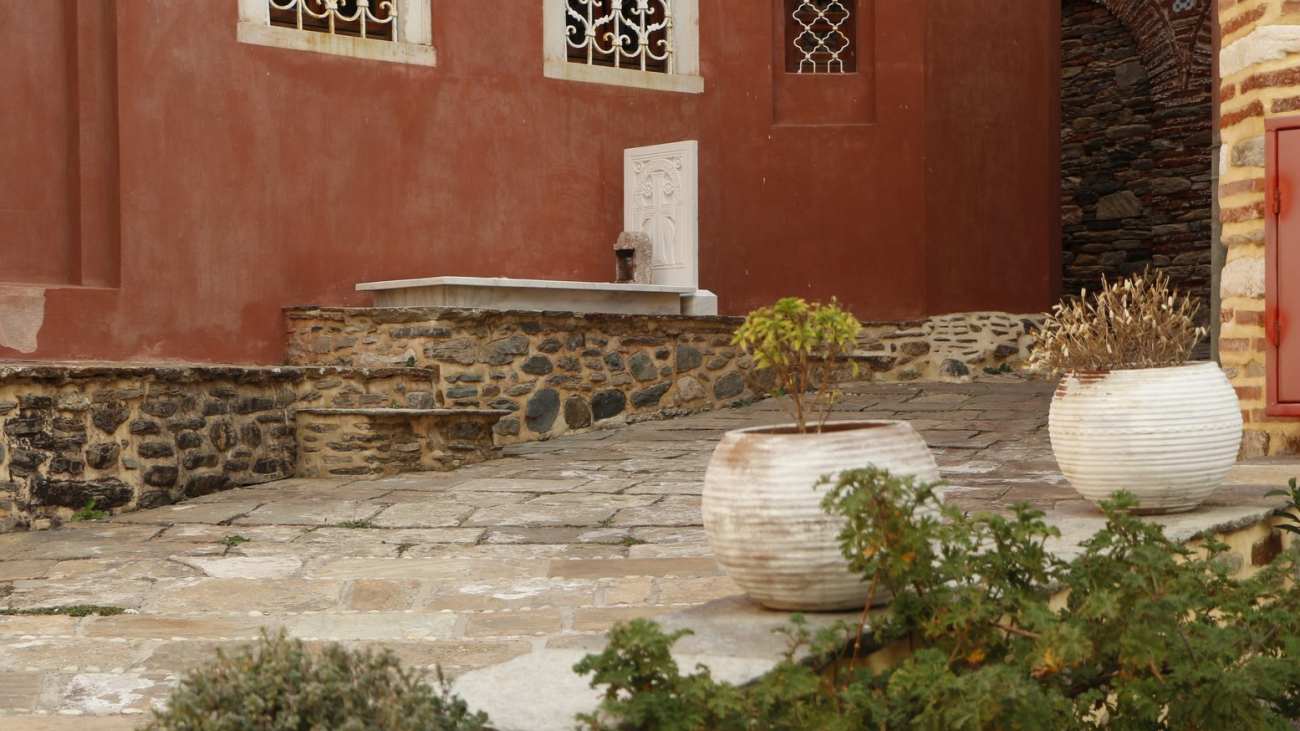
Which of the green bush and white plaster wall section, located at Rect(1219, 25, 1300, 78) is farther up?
white plaster wall section, located at Rect(1219, 25, 1300, 78)

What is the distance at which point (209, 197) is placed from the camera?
847 cm

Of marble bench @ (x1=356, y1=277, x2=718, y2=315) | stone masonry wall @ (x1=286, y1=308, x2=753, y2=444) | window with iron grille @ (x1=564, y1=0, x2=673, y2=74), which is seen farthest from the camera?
window with iron grille @ (x1=564, y1=0, x2=673, y2=74)

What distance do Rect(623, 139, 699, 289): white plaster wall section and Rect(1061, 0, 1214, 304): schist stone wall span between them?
Result: 6202 millimetres

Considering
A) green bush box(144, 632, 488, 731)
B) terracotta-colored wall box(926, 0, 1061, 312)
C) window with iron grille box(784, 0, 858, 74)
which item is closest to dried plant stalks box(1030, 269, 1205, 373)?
green bush box(144, 632, 488, 731)

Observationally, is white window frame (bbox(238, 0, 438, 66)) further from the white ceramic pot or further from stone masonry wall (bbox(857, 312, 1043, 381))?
the white ceramic pot

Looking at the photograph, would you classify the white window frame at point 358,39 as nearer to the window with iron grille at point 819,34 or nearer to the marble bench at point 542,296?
the marble bench at point 542,296

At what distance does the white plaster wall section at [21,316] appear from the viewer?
7520 mm

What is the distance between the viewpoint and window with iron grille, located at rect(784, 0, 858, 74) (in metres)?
11.1

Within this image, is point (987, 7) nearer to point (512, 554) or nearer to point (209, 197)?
point (209, 197)

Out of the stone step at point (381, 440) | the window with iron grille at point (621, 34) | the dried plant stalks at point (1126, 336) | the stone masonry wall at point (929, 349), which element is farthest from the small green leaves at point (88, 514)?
the stone masonry wall at point (929, 349)

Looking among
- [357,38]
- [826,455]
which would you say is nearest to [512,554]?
[826,455]

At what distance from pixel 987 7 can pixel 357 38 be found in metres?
5.11

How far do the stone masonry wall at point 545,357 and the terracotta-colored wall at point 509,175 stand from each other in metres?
0.66

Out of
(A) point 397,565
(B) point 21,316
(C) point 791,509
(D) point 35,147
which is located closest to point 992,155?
(D) point 35,147
